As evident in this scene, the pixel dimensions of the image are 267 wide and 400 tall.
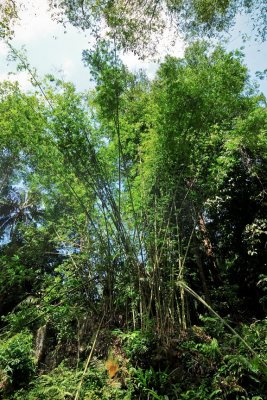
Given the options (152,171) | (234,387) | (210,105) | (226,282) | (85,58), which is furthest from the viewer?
(226,282)

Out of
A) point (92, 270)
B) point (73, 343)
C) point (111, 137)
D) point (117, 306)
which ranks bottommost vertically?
point (73, 343)

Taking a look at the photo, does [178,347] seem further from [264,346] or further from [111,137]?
[111,137]

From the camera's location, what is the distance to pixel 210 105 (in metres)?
4.64

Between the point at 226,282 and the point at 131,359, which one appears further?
the point at 226,282

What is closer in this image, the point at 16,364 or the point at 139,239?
the point at 16,364

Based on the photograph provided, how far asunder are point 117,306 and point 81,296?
60 centimetres

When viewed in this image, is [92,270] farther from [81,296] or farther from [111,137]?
[111,137]

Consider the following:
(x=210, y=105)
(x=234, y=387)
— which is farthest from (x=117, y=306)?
(x=210, y=105)

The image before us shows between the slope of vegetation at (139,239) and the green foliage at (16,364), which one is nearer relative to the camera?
the slope of vegetation at (139,239)

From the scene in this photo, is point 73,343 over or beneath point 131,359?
over

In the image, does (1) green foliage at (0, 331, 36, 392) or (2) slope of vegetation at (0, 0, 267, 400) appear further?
(1) green foliage at (0, 331, 36, 392)

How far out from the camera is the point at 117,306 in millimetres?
4477

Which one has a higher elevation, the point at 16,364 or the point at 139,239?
the point at 139,239

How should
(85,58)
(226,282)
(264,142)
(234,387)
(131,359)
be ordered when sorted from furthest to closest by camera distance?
(226,282) < (264,142) < (85,58) < (131,359) < (234,387)
